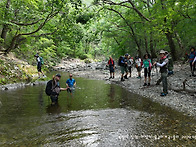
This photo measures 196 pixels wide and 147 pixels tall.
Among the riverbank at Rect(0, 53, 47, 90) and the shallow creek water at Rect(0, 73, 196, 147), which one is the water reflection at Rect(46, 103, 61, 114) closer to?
the shallow creek water at Rect(0, 73, 196, 147)

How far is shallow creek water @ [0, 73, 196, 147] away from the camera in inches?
141

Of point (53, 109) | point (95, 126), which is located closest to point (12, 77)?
point (53, 109)

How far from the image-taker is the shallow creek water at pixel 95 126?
3.58 metres

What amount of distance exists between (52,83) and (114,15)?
22.2 metres

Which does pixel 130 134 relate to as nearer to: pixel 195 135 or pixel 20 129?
pixel 195 135

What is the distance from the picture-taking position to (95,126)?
4.46 m

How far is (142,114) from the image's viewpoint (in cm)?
544

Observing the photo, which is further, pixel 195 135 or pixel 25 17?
pixel 25 17

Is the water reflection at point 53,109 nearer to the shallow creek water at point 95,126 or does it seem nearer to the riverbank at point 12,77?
the shallow creek water at point 95,126

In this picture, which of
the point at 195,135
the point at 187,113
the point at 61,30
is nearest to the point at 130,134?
the point at 195,135

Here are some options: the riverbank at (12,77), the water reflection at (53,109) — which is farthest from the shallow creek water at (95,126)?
the riverbank at (12,77)

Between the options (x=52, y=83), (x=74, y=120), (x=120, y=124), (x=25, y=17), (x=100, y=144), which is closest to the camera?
(x=100, y=144)

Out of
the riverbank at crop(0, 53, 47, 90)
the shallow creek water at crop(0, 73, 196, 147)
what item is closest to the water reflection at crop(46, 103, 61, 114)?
the shallow creek water at crop(0, 73, 196, 147)

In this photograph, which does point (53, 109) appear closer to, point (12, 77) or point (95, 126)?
point (95, 126)
